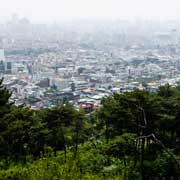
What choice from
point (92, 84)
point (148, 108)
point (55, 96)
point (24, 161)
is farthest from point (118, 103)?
point (92, 84)

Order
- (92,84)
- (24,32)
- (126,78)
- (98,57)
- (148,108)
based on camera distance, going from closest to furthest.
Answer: (148,108), (92,84), (126,78), (98,57), (24,32)

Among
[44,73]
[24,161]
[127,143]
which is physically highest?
[127,143]

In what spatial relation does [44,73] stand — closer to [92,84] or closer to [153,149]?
[92,84]

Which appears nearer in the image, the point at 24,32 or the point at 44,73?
the point at 44,73

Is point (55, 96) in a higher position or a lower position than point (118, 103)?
lower

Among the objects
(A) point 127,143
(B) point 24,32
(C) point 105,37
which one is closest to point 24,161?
(A) point 127,143

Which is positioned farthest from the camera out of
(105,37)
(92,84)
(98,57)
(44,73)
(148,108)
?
(105,37)
